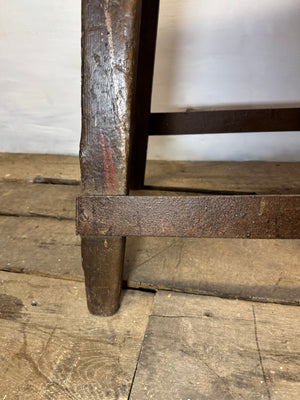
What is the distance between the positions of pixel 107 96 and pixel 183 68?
5.29ft

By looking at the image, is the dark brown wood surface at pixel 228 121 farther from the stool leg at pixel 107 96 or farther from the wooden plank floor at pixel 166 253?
the stool leg at pixel 107 96

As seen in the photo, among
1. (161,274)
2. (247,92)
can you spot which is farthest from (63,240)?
(247,92)

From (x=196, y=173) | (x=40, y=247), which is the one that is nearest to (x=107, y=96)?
(x=40, y=247)

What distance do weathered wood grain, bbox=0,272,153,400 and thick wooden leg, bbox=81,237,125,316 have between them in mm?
42

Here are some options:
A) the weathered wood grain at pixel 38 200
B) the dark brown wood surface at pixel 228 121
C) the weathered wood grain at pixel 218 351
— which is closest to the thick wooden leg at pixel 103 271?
the weathered wood grain at pixel 218 351

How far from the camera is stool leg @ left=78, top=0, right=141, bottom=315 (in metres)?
0.70

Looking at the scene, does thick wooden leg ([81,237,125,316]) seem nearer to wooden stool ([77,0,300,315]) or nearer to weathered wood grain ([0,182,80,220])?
wooden stool ([77,0,300,315])

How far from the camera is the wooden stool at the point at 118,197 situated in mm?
707

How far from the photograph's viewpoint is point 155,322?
2.92 feet

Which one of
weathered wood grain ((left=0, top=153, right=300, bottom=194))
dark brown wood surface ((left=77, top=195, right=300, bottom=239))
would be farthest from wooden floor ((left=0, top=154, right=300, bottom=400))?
weathered wood grain ((left=0, top=153, right=300, bottom=194))

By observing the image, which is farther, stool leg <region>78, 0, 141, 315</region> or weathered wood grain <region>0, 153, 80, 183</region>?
weathered wood grain <region>0, 153, 80, 183</region>

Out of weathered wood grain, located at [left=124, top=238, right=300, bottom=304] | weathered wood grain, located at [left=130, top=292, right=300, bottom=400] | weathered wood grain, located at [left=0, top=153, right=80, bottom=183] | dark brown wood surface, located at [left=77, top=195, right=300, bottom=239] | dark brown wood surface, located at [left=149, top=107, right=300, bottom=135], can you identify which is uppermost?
dark brown wood surface, located at [left=77, top=195, right=300, bottom=239]

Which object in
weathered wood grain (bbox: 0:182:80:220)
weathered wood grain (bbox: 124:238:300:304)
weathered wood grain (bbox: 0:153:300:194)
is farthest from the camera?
weathered wood grain (bbox: 0:153:300:194)

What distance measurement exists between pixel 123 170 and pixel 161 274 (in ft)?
1.46
